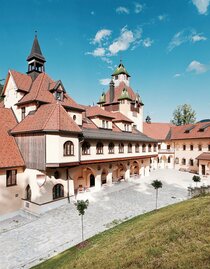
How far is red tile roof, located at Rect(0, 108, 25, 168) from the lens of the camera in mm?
18814

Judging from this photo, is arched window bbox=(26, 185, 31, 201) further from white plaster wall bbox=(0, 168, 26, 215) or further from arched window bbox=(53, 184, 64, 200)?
arched window bbox=(53, 184, 64, 200)

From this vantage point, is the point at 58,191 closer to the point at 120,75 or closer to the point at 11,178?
the point at 11,178

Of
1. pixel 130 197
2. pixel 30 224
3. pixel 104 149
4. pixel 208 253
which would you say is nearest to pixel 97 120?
pixel 104 149

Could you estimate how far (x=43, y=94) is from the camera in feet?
73.1

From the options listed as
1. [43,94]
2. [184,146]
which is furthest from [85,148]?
[184,146]

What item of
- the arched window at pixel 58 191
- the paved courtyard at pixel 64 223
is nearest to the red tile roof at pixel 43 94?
the arched window at pixel 58 191

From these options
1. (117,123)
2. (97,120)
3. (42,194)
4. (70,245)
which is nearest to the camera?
(70,245)

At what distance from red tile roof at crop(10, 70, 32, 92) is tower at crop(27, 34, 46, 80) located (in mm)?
1067

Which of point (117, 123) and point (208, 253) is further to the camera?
point (117, 123)

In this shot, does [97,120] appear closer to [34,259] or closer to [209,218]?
[34,259]

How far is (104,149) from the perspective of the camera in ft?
84.8

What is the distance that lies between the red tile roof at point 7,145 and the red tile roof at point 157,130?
34.9m

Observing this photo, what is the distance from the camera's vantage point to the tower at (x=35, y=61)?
1000 inches

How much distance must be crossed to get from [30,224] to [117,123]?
21.1 m
